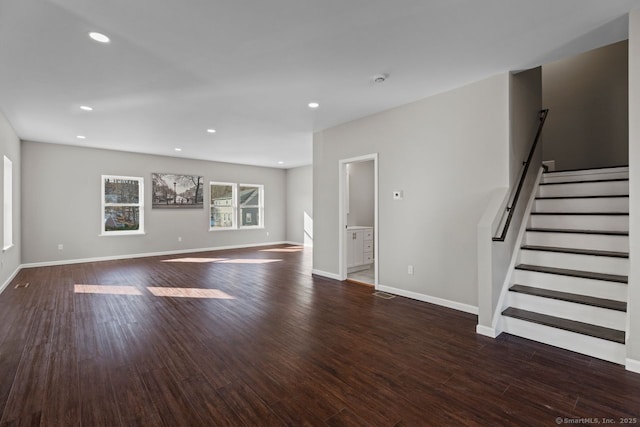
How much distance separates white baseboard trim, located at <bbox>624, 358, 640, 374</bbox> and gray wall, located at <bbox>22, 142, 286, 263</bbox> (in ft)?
28.6

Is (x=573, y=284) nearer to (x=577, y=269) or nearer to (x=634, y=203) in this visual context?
(x=577, y=269)

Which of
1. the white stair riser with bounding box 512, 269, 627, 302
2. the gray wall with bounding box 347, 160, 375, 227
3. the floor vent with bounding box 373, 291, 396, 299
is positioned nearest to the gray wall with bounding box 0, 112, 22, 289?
the floor vent with bounding box 373, 291, 396, 299

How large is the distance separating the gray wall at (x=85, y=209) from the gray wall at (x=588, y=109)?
26.6 feet

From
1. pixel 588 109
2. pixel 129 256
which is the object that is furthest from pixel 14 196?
pixel 588 109

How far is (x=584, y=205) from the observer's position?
354 centimetres

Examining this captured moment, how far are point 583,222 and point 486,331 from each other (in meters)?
1.72

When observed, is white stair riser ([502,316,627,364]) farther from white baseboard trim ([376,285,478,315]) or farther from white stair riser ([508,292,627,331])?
white baseboard trim ([376,285,478,315])

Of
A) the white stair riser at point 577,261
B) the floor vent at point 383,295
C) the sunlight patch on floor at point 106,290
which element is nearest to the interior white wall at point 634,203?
the white stair riser at point 577,261

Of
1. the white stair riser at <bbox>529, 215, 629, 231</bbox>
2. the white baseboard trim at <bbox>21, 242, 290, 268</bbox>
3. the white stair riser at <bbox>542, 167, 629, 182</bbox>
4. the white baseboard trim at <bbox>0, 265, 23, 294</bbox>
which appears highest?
the white stair riser at <bbox>542, 167, 629, 182</bbox>

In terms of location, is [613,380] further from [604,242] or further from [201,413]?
[201,413]

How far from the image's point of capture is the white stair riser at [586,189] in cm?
347

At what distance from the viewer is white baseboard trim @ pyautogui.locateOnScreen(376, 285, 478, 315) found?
3.61m

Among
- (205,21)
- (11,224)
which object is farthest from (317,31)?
(11,224)

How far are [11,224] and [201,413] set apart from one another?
20.4 ft
